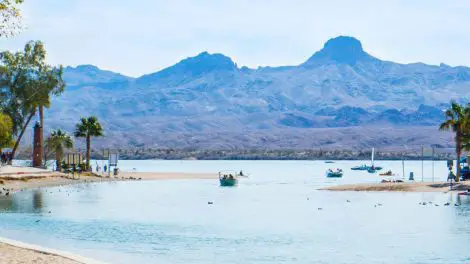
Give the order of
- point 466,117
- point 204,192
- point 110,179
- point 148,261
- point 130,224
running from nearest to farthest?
point 148,261 < point 130,224 < point 466,117 < point 204,192 < point 110,179

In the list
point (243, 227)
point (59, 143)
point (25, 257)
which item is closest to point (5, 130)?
point (59, 143)

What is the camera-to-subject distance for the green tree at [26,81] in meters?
108

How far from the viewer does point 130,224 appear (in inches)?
2132

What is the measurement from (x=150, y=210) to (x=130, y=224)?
13.5 metres

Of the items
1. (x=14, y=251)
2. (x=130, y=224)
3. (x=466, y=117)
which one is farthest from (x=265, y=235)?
(x=466, y=117)

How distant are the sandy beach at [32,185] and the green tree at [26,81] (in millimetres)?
9657

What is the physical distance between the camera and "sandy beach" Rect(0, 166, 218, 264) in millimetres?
29266

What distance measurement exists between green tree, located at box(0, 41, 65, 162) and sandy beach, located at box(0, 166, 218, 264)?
966 centimetres

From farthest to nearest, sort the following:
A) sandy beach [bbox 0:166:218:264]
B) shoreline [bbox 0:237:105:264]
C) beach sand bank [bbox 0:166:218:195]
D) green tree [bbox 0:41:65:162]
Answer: green tree [bbox 0:41:65:162], beach sand bank [bbox 0:166:218:195], sandy beach [bbox 0:166:218:264], shoreline [bbox 0:237:105:264]

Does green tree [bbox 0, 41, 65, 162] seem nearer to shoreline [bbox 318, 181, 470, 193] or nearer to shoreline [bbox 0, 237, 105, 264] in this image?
shoreline [bbox 318, 181, 470, 193]

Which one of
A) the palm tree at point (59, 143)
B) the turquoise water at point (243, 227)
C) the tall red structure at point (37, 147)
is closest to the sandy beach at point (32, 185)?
the turquoise water at point (243, 227)

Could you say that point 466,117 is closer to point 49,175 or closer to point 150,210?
point 150,210

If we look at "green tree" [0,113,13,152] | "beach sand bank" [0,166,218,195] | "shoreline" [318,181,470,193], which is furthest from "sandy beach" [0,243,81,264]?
"shoreline" [318,181,470,193]

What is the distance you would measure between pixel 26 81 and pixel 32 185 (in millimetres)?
21074
